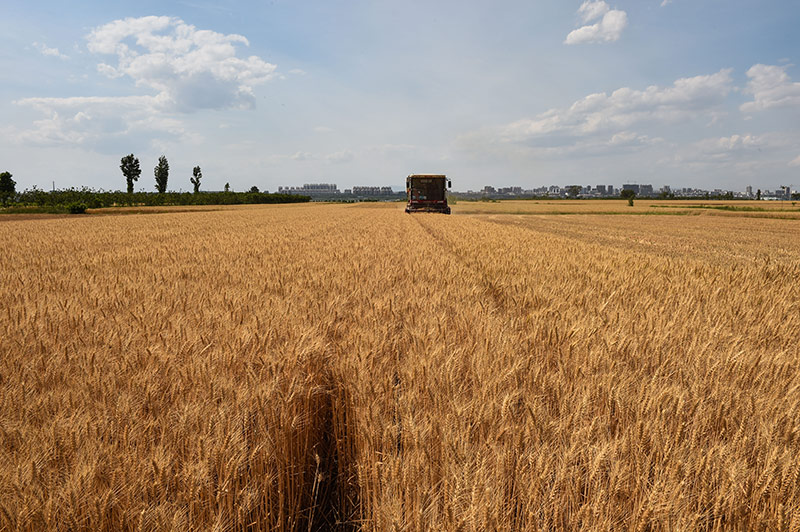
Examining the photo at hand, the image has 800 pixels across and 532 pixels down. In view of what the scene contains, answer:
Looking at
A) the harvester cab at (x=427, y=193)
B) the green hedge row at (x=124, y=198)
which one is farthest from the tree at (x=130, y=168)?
the harvester cab at (x=427, y=193)

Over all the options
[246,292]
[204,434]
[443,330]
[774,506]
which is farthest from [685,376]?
[246,292]

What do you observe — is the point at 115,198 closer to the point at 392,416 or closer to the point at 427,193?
the point at 427,193

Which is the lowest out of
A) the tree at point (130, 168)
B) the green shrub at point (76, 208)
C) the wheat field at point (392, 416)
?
the wheat field at point (392, 416)

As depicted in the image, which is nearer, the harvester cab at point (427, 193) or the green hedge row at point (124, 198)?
the harvester cab at point (427, 193)

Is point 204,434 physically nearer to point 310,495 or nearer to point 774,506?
point 310,495

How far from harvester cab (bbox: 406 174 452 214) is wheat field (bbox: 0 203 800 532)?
92.1 feet

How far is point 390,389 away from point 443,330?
95cm

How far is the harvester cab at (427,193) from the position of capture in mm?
31062

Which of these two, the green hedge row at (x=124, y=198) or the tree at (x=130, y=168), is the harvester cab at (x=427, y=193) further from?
the tree at (x=130, y=168)

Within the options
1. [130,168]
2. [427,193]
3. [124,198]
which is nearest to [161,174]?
[130,168]

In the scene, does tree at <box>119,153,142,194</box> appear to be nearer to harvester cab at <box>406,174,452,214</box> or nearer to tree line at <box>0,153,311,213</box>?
tree line at <box>0,153,311,213</box>

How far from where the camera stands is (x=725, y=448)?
1467mm

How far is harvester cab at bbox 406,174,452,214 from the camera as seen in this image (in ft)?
102

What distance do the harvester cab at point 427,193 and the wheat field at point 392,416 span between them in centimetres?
2808
